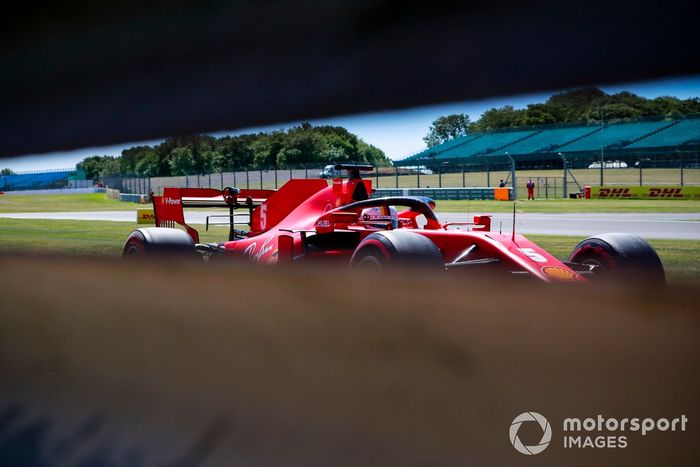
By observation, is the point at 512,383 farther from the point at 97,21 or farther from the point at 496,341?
the point at 97,21

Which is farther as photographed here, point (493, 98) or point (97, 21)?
point (97, 21)

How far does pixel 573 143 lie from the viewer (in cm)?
145

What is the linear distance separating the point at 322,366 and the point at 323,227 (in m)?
2.61

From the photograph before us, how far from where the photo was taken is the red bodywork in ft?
11.3

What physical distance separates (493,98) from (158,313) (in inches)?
40.5

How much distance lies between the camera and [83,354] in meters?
2.00

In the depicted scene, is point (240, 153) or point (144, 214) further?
point (144, 214)

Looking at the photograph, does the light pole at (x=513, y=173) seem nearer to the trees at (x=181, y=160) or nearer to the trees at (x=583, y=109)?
the trees at (x=583, y=109)

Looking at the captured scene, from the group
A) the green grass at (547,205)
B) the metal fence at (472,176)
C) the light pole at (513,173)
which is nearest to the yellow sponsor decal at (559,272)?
the green grass at (547,205)

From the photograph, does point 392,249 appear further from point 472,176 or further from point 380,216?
point 380,216

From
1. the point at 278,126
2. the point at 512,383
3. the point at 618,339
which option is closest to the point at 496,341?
the point at 512,383

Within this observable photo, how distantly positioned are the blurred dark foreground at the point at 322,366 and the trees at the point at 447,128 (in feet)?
1.00

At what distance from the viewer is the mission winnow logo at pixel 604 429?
3.53 feet

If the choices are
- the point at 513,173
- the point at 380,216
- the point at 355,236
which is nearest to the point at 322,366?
the point at 513,173
